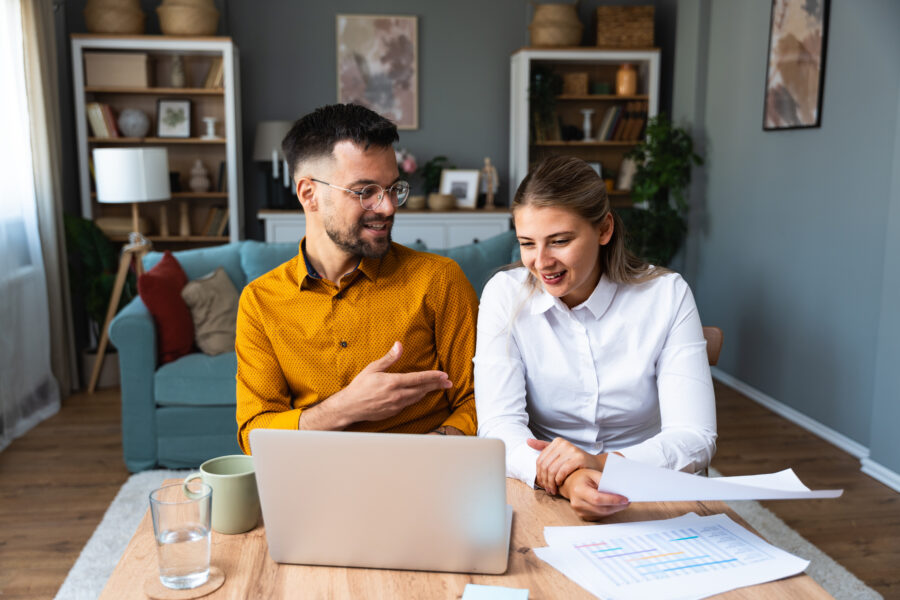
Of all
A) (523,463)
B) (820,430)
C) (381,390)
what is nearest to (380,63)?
(820,430)

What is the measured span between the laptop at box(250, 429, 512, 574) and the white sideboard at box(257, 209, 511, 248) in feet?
13.3

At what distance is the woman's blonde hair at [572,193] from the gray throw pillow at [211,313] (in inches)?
79.5

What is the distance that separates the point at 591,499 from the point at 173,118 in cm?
460

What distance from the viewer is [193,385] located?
310cm

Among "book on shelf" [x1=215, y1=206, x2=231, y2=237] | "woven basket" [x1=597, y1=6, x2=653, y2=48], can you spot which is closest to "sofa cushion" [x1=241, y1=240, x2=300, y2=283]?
"book on shelf" [x1=215, y1=206, x2=231, y2=237]

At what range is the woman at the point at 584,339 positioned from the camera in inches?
59.7

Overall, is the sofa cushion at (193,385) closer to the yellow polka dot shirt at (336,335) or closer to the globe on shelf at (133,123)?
the yellow polka dot shirt at (336,335)

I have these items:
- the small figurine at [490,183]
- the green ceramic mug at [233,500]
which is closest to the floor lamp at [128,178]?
the small figurine at [490,183]

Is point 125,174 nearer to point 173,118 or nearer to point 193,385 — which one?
point 173,118

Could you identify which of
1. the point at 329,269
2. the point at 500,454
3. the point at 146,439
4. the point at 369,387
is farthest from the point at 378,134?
the point at 146,439

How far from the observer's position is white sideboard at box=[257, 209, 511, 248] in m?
5.05

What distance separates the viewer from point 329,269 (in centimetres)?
171

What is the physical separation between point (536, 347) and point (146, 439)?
2.08 m

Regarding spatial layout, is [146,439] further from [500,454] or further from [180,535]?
[500,454]
